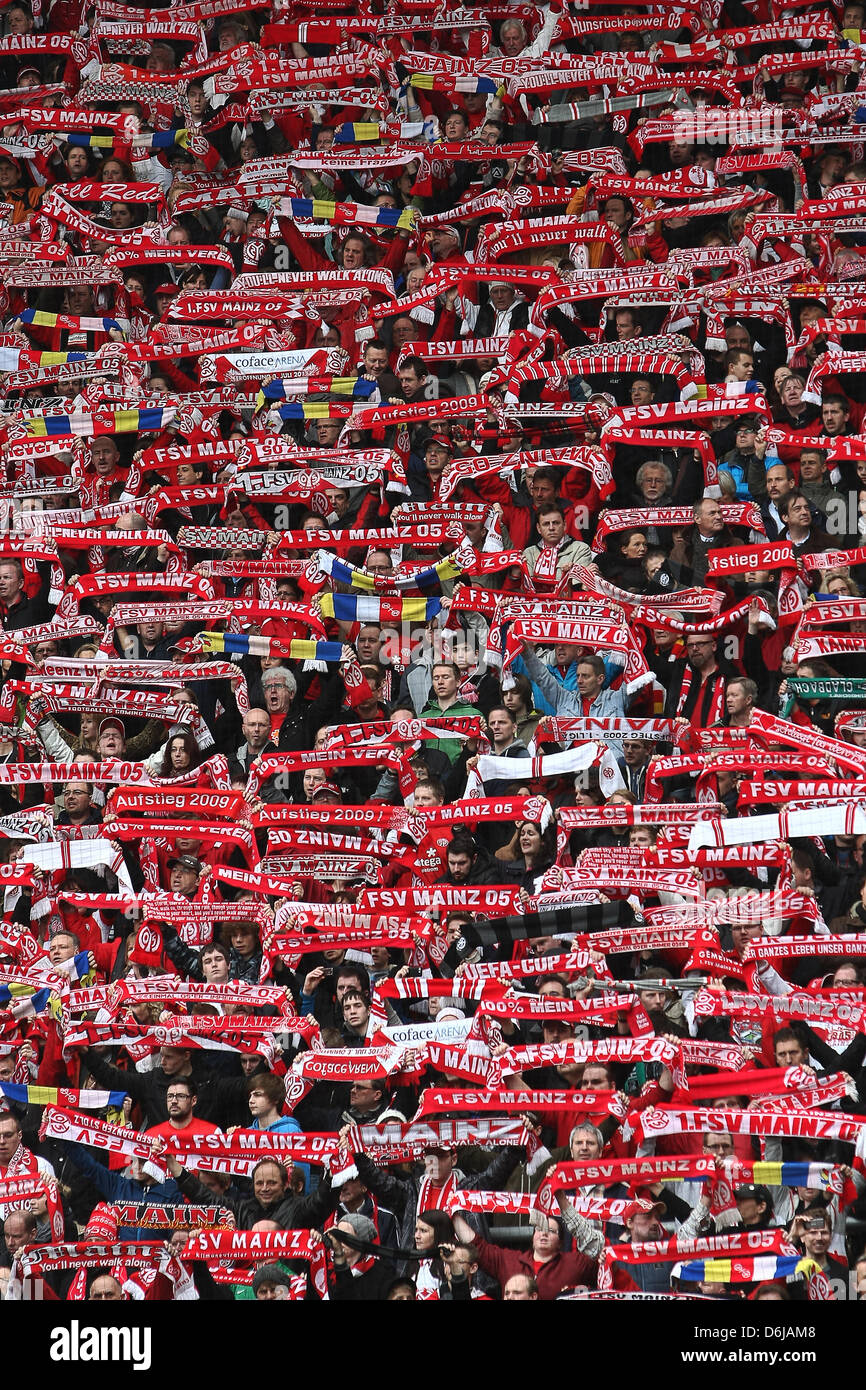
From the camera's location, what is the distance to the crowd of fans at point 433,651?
347 inches

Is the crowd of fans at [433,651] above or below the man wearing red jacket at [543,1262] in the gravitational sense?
above

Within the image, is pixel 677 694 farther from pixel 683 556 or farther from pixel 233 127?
pixel 233 127

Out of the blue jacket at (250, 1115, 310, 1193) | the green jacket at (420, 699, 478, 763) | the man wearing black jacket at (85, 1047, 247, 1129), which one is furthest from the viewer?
the green jacket at (420, 699, 478, 763)

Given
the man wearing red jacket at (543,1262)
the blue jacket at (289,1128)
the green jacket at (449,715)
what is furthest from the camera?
the green jacket at (449,715)

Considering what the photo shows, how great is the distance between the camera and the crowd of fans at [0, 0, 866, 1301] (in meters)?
8.81

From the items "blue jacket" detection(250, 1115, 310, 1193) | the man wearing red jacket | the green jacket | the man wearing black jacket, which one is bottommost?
the man wearing red jacket

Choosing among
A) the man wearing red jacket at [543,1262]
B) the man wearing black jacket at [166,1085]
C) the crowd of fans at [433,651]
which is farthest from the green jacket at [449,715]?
the man wearing red jacket at [543,1262]

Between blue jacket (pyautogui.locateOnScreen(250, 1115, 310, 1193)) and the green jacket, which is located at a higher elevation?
the green jacket

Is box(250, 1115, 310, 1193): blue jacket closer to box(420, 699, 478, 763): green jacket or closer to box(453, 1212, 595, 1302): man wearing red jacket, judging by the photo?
box(453, 1212, 595, 1302): man wearing red jacket

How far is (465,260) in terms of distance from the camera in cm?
1154

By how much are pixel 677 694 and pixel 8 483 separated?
4.10 m

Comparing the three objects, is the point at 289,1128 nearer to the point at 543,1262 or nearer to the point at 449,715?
the point at 543,1262

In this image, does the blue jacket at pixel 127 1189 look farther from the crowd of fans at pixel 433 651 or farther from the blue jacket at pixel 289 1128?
the blue jacket at pixel 289 1128

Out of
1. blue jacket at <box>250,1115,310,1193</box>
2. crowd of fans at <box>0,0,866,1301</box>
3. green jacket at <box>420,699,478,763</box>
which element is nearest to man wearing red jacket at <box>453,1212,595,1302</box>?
crowd of fans at <box>0,0,866,1301</box>
